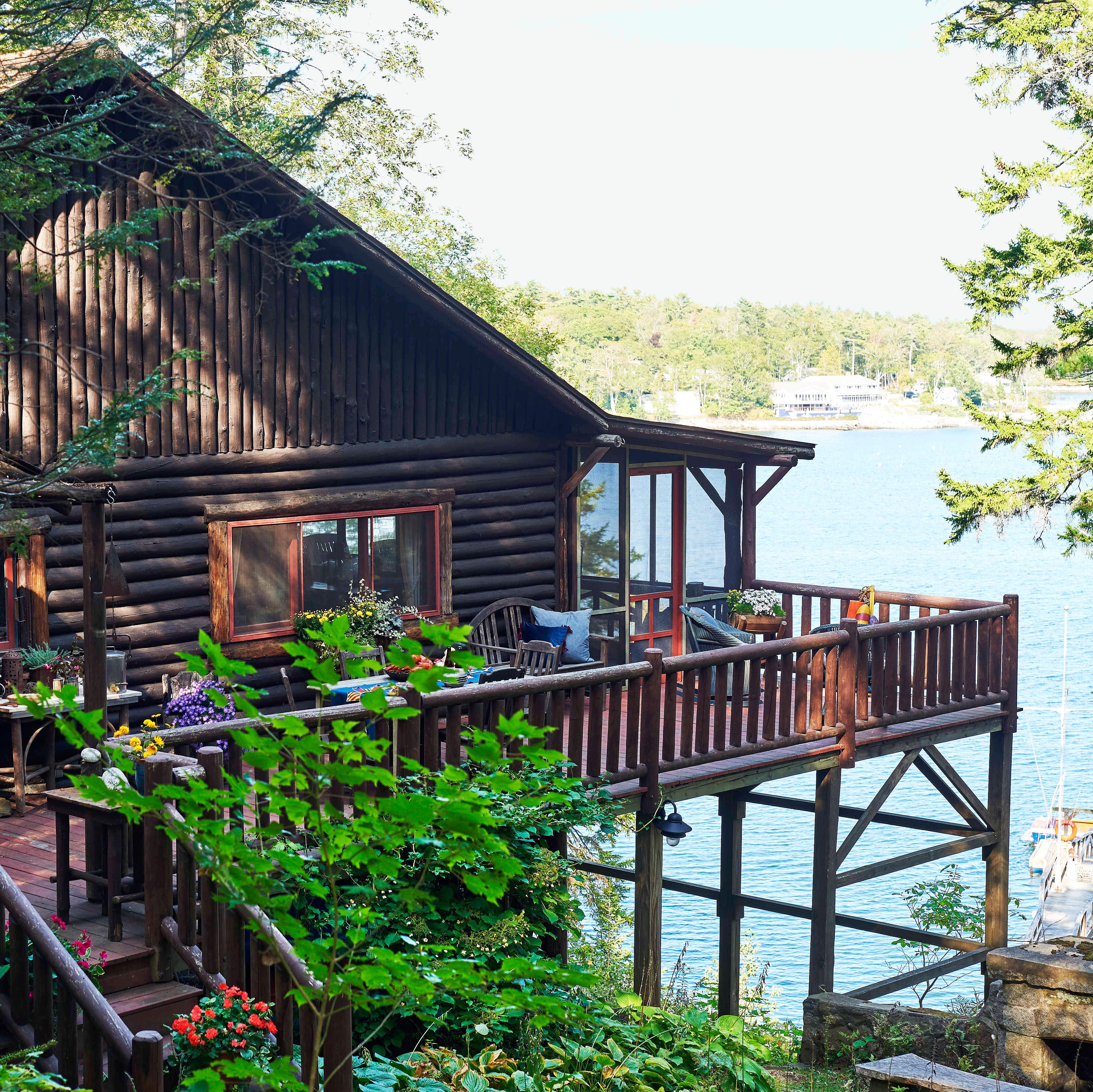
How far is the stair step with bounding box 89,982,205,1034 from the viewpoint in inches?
231

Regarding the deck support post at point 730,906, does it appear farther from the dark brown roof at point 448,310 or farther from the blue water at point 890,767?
the dark brown roof at point 448,310

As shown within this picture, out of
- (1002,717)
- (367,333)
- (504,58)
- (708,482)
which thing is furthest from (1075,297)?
(504,58)

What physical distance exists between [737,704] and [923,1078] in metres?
4.27

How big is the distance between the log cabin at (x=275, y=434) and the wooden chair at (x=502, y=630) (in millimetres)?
212

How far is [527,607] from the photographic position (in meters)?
13.1

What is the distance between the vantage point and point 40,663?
30.9 feet

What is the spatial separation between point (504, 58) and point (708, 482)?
14987 cm

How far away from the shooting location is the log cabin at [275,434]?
976 centimetres

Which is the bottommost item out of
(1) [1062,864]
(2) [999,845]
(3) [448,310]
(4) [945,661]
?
(1) [1062,864]

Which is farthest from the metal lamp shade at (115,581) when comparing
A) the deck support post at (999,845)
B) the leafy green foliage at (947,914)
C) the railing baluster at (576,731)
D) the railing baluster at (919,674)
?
the deck support post at (999,845)

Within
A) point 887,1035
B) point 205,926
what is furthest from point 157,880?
point 887,1035

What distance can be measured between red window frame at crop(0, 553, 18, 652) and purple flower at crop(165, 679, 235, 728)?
1480 millimetres

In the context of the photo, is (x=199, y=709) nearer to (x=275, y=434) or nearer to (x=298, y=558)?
(x=298, y=558)

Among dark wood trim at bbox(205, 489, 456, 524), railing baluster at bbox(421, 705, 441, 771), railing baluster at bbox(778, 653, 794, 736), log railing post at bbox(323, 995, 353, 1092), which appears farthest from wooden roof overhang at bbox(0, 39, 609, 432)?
log railing post at bbox(323, 995, 353, 1092)
